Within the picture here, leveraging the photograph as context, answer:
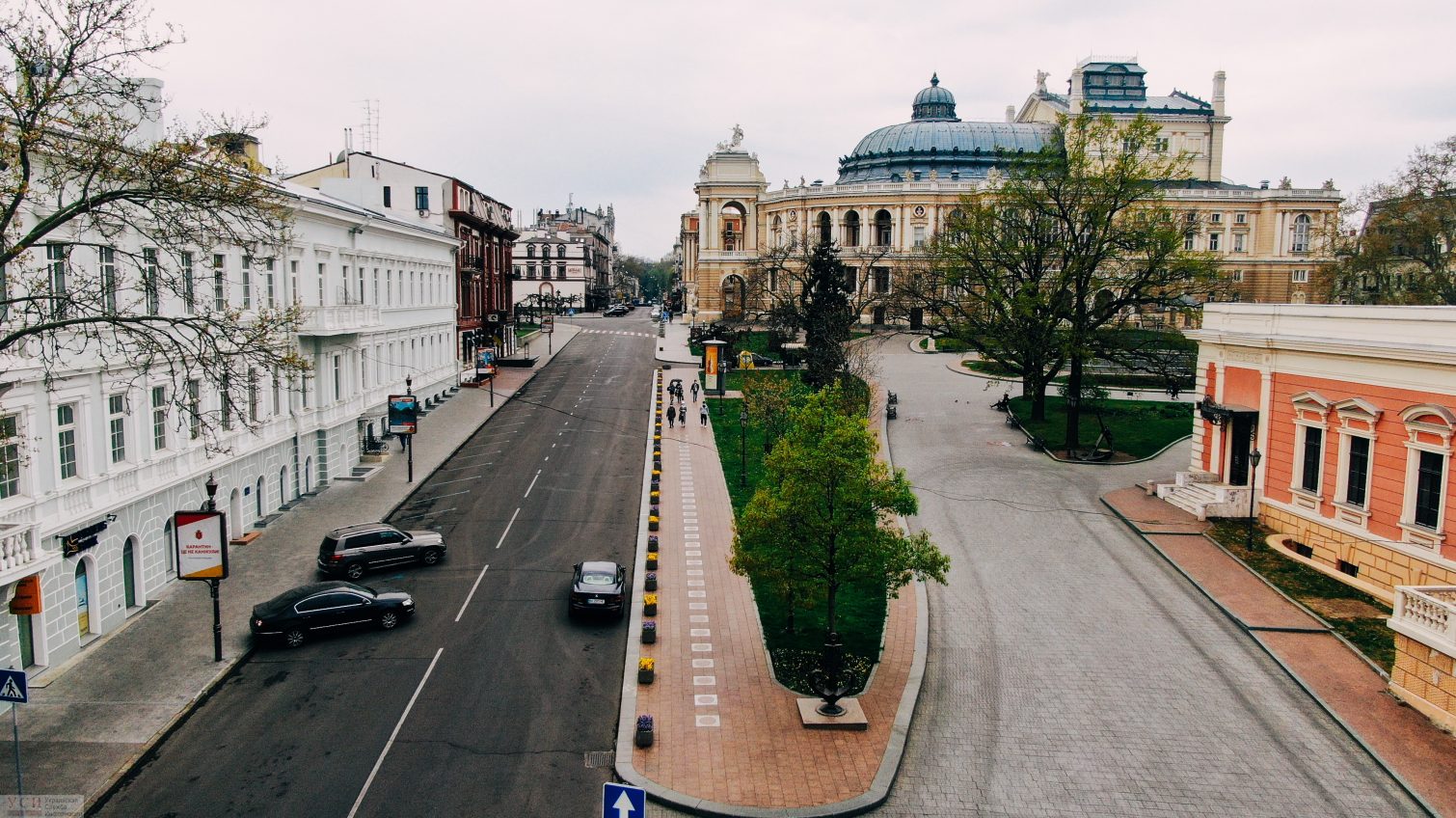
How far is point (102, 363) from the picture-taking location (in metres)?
21.5

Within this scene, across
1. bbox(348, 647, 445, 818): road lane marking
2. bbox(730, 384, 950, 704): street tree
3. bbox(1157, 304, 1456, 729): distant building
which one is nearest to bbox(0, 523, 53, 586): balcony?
bbox(348, 647, 445, 818): road lane marking

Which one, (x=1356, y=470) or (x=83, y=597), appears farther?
(x=1356, y=470)

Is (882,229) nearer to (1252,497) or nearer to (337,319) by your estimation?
(337,319)

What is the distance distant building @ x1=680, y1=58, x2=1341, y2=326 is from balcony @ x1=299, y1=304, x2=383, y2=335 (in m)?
44.9

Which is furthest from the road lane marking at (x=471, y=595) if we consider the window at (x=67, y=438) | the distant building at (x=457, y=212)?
the distant building at (x=457, y=212)

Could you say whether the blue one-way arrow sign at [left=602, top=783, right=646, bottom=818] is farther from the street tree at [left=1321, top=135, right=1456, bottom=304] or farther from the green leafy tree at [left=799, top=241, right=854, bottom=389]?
the street tree at [left=1321, top=135, right=1456, bottom=304]

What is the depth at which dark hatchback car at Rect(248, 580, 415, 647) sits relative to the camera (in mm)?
20734

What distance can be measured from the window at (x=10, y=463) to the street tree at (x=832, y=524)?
14.0 meters

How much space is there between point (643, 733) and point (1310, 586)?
1746 cm

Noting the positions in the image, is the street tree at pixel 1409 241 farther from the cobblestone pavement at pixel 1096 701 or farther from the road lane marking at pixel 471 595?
the road lane marking at pixel 471 595

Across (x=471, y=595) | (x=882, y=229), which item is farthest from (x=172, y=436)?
(x=882, y=229)

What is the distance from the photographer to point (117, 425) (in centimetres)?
2242

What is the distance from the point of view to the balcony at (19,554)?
1695 centimetres

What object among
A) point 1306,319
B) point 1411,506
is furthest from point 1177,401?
point 1411,506
